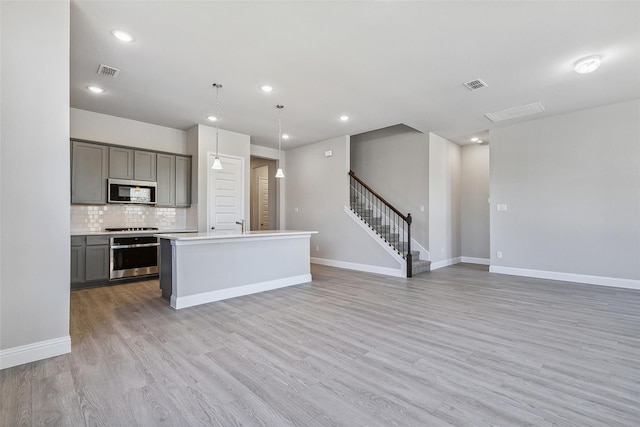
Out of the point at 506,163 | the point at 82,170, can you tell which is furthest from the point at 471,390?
the point at 82,170

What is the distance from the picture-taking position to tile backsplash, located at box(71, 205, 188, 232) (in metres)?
5.27

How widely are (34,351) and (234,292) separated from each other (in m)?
2.21

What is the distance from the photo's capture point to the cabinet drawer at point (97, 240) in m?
4.86

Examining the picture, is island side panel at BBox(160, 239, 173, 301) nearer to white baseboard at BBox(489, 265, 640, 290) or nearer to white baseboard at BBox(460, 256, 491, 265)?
white baseboard at BBox(489, 265, 640, 290)

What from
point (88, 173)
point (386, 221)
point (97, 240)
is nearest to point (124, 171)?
point (88, 173)

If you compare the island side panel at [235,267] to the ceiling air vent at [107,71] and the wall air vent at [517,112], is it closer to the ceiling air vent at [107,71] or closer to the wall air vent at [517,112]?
the ceiling air vent at [107,71]

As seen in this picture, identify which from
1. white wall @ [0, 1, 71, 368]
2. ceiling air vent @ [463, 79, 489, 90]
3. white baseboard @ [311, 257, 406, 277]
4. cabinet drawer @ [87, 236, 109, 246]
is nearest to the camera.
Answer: white wall @ [0, 1, 71, 368]

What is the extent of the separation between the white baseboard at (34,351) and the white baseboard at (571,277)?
6.76 m

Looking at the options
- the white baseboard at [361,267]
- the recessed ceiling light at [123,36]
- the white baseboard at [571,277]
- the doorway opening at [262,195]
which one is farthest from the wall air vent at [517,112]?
the doorway opening at [262,195]

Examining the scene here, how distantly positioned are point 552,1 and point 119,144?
6.39m

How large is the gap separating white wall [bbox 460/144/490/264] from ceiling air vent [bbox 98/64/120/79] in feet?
24.3

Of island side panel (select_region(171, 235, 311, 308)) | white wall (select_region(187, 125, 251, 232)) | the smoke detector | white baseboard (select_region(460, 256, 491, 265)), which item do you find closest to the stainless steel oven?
white wall (select_region(187, 125, 251, 232))

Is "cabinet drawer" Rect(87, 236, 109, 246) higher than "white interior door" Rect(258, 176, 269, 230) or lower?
lower

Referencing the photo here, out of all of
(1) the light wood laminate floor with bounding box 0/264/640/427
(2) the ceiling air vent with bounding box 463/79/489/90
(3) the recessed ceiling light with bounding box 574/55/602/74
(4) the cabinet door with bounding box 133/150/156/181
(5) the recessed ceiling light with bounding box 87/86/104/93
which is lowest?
(1) the light wood laminate floor with bounding box 0/264/640/427
